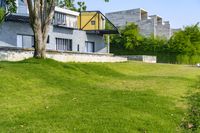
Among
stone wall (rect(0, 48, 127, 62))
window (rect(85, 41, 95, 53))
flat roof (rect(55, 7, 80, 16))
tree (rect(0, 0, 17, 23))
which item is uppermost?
flat roof (rect(55, 7, 80, 16))

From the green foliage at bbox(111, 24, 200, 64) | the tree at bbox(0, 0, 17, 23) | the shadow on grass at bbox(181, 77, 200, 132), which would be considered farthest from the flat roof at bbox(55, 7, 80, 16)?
the shadow on grass at bbox(181, 77, 200, 132)

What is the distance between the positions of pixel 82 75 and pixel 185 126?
363 inches

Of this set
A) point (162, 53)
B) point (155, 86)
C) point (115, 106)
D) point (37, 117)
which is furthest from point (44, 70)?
point (162, 53)

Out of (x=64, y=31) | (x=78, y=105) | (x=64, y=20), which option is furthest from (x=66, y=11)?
(x=78, y=105)

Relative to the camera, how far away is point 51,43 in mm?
38594

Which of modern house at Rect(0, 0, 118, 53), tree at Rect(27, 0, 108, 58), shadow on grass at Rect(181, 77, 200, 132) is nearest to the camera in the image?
shadow on grass at Rect(181, 77, 200, 132)

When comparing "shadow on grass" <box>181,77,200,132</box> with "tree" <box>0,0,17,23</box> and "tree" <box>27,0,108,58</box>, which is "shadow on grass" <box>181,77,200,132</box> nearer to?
"tree" <box>27,0,108,58</box>

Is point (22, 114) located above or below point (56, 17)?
below

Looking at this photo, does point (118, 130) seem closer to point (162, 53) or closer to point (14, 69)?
point (14, 69)

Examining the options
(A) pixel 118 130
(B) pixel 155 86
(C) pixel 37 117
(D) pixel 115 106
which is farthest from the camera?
(B) pixel 155 86

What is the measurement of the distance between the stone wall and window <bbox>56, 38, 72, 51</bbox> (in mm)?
5825

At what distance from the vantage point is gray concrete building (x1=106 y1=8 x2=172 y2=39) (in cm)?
7000

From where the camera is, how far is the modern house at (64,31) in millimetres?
34562

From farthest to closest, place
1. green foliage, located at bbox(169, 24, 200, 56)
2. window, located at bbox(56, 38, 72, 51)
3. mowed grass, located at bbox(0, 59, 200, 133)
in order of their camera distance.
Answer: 1. green foliage, located at bbox(169, 24, 200, 56)
2. window, located at bbox(56, 38, 72, 51)
3. mowed grass, located at bbox(0, 59, 200, 133)
